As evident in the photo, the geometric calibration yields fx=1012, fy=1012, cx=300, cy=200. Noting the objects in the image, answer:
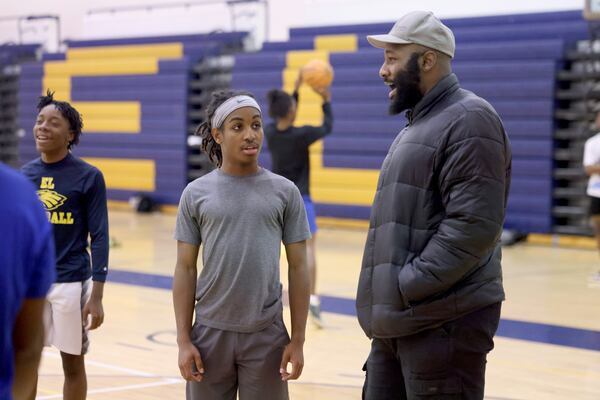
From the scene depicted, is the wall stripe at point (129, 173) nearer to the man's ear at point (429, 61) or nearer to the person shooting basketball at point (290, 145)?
the person shooting basketball at point (290, 145)

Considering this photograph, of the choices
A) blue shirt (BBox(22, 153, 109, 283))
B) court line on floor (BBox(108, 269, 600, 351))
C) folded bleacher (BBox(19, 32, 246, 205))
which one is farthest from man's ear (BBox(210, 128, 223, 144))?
folded bleacher (BBox(19, 32, 246, 205))

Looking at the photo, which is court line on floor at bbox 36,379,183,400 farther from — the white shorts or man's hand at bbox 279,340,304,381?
man's hand at bbox 279,340,304,381

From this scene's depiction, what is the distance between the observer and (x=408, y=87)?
295cm

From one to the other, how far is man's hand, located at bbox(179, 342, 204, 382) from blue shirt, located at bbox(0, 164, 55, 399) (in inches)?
53.3

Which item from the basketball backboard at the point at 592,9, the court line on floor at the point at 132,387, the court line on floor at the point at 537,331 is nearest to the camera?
the court line on floor at the point at 132,387

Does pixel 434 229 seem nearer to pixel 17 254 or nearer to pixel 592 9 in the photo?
pixel 17 254

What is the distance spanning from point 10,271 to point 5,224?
82 mm

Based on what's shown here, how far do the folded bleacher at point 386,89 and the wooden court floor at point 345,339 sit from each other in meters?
1.58

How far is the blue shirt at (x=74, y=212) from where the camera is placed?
4.04 m

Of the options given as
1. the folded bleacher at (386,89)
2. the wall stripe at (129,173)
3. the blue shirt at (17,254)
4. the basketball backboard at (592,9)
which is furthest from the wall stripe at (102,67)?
the blue shirt at (17,254)

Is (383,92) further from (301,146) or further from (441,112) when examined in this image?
(441,112)

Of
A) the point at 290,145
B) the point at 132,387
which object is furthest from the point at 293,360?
the point at 290,145

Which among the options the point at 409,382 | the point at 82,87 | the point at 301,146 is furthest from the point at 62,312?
the point at 82,87

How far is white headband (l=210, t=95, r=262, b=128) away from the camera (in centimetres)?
318
